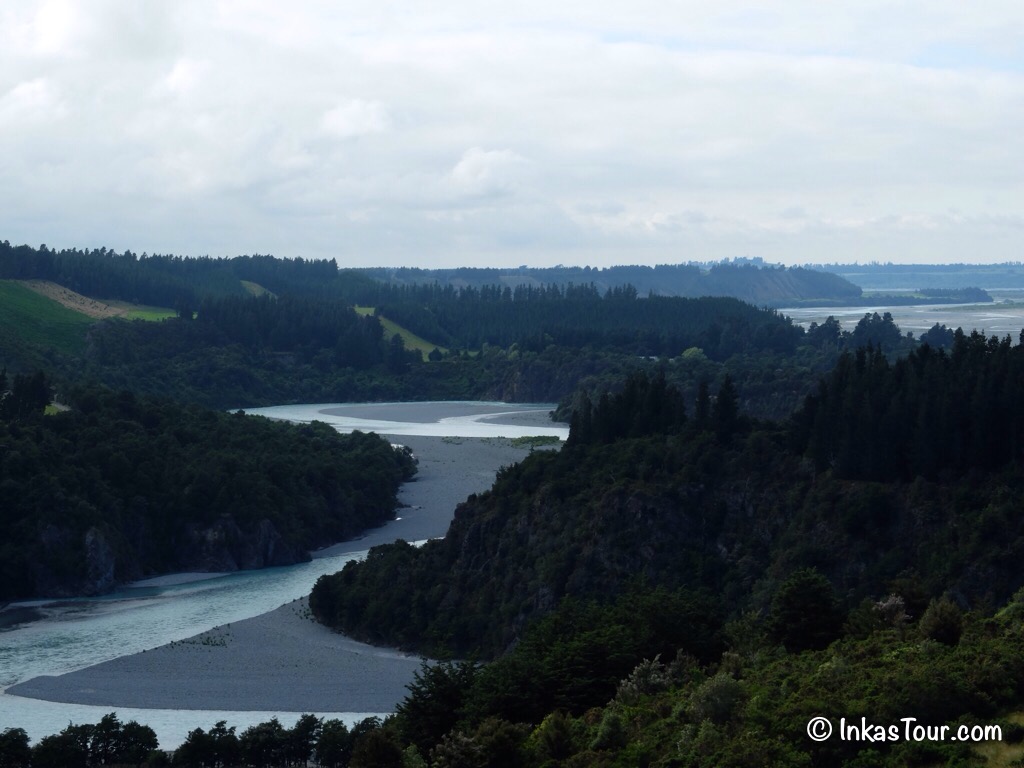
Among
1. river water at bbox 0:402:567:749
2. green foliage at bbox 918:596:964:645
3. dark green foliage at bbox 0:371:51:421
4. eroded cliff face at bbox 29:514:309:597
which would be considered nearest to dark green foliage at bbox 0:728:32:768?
river water at bbox 0:402:567:749

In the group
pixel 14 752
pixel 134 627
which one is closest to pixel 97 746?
pixel 14 752

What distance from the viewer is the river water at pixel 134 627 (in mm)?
57094

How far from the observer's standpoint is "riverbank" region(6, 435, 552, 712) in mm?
59709

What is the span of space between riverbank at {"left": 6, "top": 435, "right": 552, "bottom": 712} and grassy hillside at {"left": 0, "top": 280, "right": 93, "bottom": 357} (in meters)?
102

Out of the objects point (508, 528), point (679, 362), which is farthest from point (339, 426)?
point (508, 528)

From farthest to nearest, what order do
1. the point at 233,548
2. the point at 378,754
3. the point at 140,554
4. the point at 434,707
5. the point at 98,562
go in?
the point at 233,548
the point at 140,554
the point at 98,562
the point at 434,707
the point at 378,754

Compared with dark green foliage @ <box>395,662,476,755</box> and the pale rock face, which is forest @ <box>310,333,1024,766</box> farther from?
the pale rock face

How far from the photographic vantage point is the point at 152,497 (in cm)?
9512

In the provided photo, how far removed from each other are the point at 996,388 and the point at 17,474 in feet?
179

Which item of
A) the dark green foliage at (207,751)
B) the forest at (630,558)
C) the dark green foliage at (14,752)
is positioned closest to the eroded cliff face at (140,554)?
the forest at (630,558)

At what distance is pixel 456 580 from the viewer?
73.8 m

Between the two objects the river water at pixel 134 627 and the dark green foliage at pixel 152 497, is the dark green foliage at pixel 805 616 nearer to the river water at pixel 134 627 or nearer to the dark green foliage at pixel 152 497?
the river water at pixel 134 627

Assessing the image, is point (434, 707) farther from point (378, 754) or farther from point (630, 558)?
point (630, 558)

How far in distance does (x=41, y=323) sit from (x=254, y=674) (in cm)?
13220
